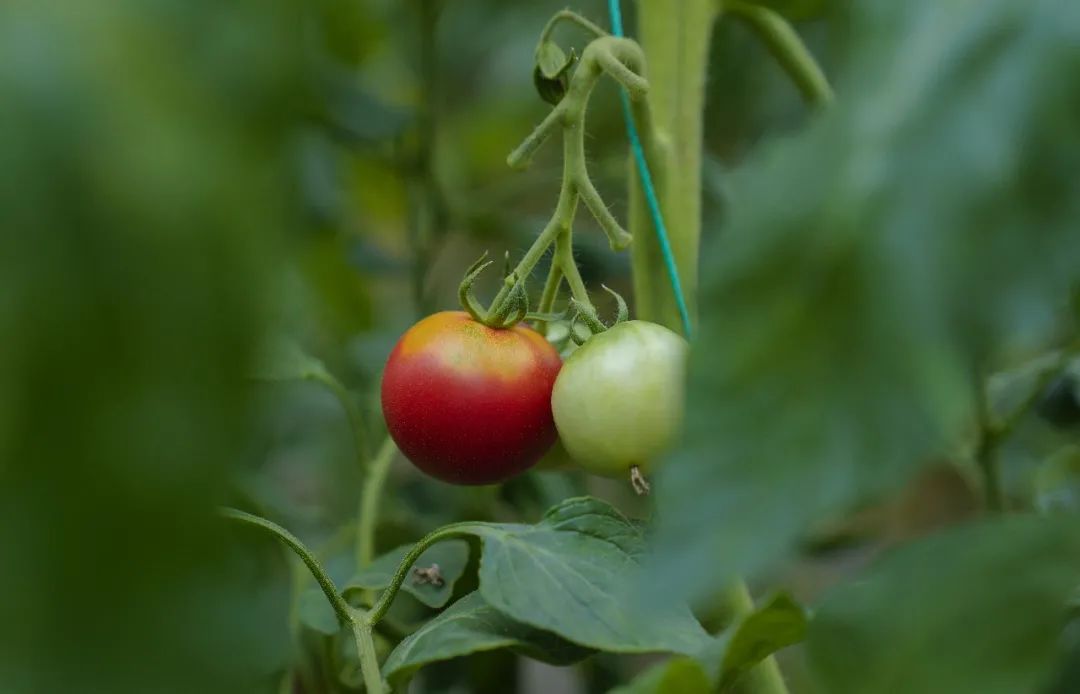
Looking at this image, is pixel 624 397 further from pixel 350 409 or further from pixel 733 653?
pixel 350 409

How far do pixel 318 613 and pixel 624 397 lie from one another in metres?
0.17

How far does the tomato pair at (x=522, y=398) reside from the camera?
45 centimetres

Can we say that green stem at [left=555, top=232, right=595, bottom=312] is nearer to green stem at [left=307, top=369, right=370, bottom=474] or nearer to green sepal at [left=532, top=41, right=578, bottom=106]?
green sepal at [left=532, top=41, right=578, bottom=106]

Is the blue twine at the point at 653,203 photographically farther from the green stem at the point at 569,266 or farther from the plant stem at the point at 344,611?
the plant stem at the point at 344,611

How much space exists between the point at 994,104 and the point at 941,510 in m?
1.14

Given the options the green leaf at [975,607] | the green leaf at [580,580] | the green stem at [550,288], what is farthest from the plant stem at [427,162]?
the green leaf at [975,607]

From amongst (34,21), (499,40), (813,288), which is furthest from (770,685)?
(499,40)

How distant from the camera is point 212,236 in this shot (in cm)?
23

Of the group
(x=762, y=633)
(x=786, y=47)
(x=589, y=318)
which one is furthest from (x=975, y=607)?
(x=786, y=47)

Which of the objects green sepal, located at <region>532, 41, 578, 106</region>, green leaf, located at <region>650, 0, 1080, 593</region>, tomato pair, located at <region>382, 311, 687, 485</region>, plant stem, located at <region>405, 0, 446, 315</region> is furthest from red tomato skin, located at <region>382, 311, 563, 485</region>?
plant stem, located at <region>405, 0, 446, 315</region>

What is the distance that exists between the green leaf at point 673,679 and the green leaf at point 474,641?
0.06 m

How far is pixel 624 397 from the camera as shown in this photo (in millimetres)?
453

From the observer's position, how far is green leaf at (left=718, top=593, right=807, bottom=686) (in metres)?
0.38

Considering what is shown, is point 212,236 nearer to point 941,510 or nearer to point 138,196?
point 138,196
